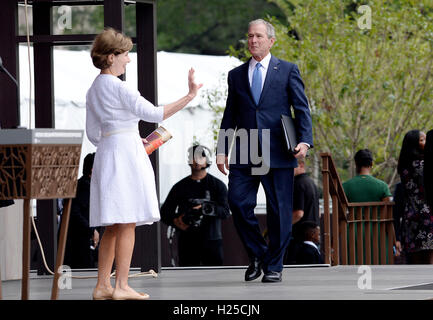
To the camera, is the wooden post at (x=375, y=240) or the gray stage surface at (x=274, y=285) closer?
the gray stage surface at (x=274, y=285)

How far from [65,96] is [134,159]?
1051 centimetres

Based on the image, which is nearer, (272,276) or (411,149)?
(272,276)

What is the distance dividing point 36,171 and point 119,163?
0.96 metres

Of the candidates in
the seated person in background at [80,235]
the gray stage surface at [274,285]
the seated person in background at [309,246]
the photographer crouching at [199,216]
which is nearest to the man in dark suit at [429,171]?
the gray stage surface at [274,285]

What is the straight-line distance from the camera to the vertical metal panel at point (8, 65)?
31.9 ft

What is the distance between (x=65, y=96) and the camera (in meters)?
17.2

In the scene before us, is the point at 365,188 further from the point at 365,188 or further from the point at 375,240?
the point at 375,240

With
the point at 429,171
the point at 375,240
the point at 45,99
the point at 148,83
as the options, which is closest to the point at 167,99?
the point at 375,240

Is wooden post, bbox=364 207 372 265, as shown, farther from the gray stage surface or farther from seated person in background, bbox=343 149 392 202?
the gray stage surface

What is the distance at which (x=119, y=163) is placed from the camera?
684 cm

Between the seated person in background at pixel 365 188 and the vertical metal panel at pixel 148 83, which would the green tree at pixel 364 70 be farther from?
the vertical metal panel at pixel 148 83
